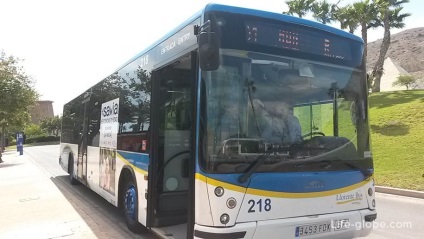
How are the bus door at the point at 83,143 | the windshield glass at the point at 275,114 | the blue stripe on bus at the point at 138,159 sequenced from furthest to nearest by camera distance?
the bus door at the point at 83,143, the blue stripe on bus at the point at 138,159, the windshield glass at the point at 275,114

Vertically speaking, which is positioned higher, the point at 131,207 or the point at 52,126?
the point at 52,126

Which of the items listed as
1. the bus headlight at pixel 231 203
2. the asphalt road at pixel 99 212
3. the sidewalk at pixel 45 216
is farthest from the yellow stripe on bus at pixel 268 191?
the sidewalk at pixel 45 216

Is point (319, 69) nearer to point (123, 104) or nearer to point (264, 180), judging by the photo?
point (264, 180)

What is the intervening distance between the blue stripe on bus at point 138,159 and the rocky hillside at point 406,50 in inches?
3952

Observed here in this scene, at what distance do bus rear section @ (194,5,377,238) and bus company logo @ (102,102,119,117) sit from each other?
359cm

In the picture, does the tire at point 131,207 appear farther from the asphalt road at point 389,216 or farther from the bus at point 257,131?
the bus at point 257,131

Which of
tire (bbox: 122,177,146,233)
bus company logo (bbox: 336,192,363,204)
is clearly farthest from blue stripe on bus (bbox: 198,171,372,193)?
tire (bbox: 122,177,146,233)

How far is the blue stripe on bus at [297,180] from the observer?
383 centimetres

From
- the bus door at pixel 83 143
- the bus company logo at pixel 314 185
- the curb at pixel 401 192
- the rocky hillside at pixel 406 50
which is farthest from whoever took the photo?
the rocky hillside at pixel 406 50

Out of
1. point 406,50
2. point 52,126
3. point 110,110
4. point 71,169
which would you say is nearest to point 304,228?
point 110,110

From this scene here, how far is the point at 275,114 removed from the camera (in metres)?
4.13

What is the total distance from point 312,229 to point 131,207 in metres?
3.22

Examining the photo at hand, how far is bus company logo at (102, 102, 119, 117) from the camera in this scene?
7113 mm

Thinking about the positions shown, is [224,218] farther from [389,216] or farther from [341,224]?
[389,216]
